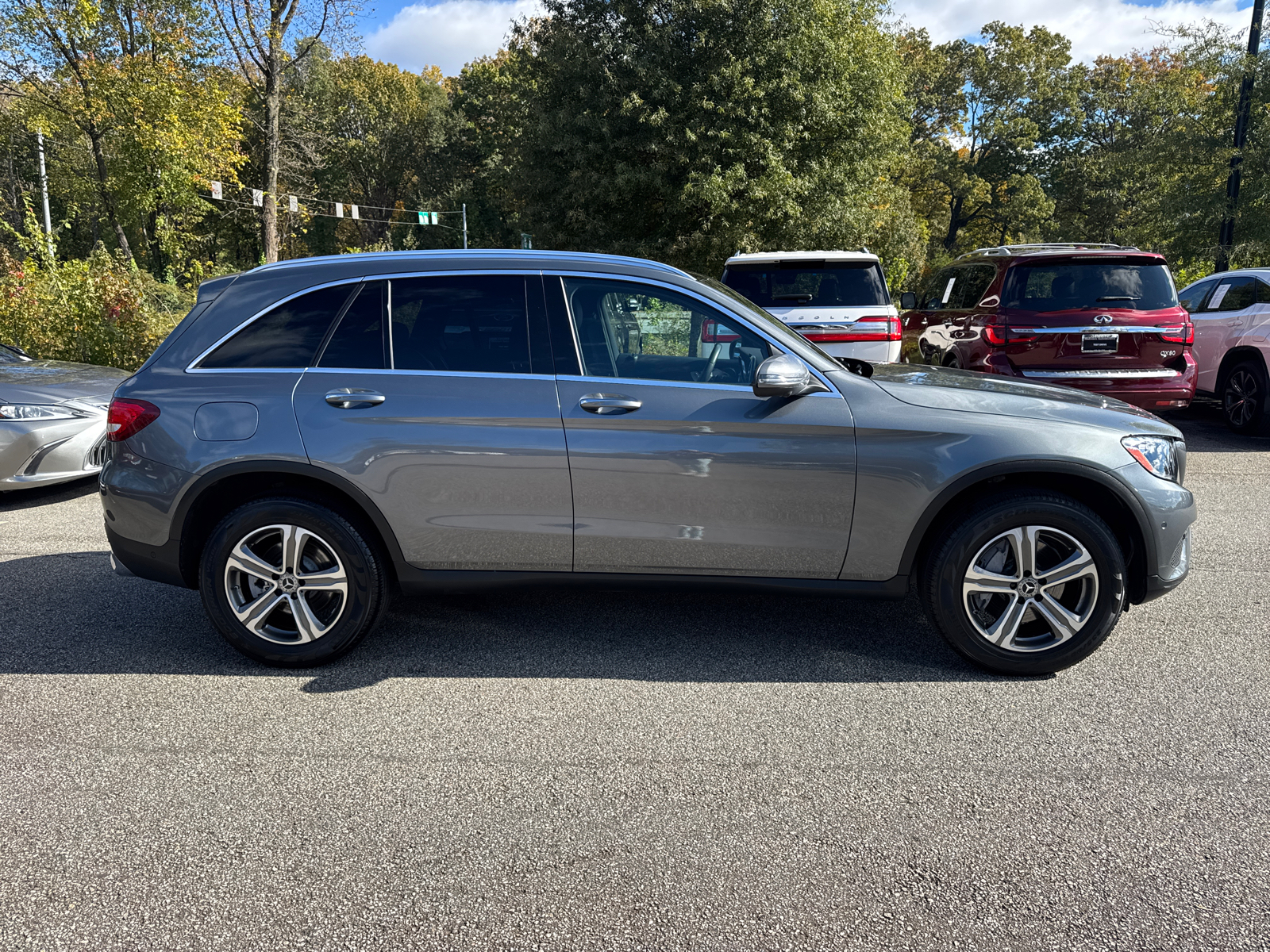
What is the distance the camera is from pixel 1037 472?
12.6 ft

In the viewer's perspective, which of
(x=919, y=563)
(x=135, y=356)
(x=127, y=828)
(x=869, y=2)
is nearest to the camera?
(x=127, y=828)

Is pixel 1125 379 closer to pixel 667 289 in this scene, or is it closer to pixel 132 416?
pixel 667 289

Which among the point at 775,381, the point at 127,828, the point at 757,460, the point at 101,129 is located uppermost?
the point at 101,129

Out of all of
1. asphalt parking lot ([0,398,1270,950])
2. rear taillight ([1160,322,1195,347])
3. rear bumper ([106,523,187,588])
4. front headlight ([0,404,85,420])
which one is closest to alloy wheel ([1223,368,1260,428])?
rear taillight ([1160,322,1195,347])

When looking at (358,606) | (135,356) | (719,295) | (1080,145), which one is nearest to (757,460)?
(719,295)

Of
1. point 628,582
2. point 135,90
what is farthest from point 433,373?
point 135,90

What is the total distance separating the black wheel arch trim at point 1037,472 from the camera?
3.78 meters

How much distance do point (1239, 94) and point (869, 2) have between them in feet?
43.8

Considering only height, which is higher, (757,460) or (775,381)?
(775,381)

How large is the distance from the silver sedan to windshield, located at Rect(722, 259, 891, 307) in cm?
570

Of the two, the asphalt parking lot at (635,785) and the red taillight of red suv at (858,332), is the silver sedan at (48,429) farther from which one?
the red taillight of red suv at (858,332)

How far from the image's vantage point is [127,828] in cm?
288

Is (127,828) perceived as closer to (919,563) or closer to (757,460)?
(757,460)

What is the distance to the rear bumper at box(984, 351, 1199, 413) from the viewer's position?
8156 mm
